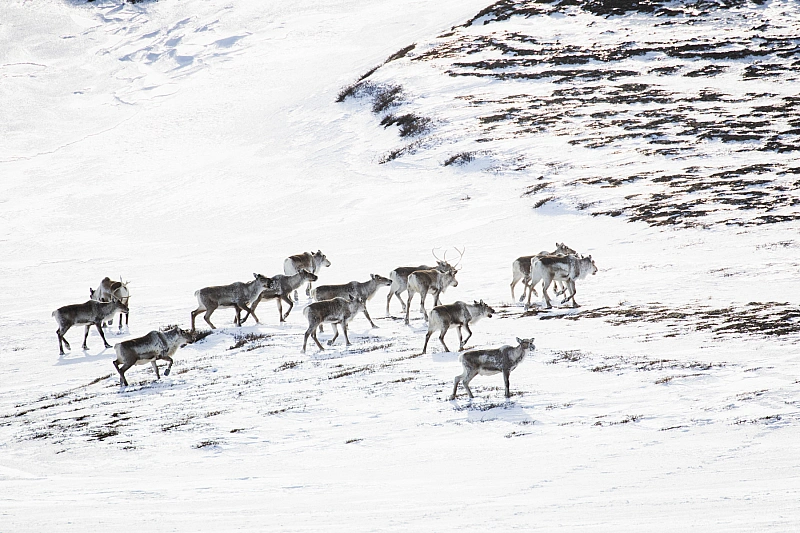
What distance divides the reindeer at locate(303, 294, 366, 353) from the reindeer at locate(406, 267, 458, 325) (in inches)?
71.1

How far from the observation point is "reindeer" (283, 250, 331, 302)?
23.6 m

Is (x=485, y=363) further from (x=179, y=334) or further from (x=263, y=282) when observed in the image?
(x=263, y=282)

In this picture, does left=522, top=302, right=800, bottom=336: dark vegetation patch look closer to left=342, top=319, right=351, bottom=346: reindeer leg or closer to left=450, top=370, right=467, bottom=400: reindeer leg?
left=342, top=319, right=351, bottom=346: reindeer leg

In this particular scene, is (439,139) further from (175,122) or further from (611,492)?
(611,492)

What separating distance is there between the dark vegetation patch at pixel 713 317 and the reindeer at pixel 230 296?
Result: 23.7 ft

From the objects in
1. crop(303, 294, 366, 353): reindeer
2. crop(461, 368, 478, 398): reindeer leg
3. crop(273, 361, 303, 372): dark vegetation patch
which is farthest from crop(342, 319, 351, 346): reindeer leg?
crop(461, 368, 478, 398): reindeer leg

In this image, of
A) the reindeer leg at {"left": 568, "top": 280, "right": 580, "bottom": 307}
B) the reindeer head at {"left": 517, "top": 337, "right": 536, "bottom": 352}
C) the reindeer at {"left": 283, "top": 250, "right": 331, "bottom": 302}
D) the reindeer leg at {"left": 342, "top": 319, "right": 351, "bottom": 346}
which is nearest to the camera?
the reindeer head at {"left": 517, "top": 337, "right": 536, "bottom": 352}

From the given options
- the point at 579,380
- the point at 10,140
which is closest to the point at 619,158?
the point at 579,380

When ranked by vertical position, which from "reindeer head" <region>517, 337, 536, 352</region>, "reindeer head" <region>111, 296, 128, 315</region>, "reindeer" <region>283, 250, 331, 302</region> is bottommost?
"reindeer head" <region>517, 337, 536, 352</region>

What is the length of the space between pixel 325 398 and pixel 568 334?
6.10m

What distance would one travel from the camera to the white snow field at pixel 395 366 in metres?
8.39

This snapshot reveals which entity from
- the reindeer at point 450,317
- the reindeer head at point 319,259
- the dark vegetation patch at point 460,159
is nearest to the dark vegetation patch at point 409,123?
the dark vegetation patch at point 460,159

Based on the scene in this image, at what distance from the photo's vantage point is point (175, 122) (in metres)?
68.0

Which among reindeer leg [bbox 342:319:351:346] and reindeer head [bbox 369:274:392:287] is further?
reindeer head [bbox 369:274:392:287]
